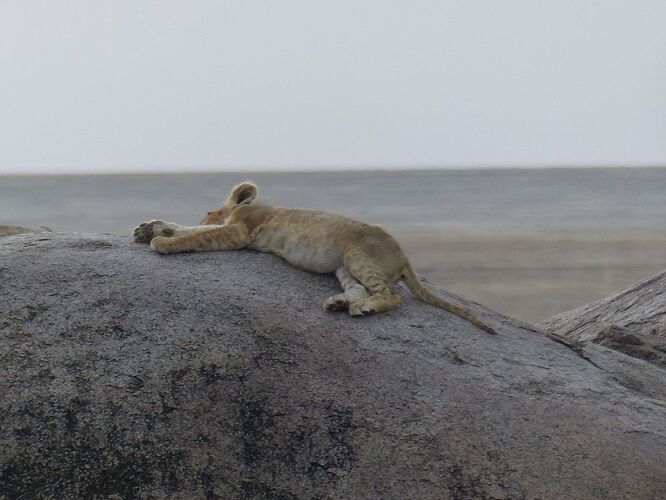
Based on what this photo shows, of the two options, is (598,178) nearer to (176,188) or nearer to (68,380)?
(176,188)

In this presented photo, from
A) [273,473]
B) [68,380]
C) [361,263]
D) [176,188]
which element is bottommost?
[176,188]

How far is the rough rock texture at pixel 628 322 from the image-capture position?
7.32m

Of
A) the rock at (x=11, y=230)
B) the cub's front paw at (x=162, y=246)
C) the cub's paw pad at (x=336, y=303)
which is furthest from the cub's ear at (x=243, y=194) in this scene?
the cub's paw pad at (x=336, y=303)

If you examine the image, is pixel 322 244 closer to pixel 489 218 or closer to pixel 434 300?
pixel 434 300

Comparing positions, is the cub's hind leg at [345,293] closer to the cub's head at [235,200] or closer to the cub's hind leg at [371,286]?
the cub's hind leg at [371,286]

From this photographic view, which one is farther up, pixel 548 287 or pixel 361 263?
pixel 361 263

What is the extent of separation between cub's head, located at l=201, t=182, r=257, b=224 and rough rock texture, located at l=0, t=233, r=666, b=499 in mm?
1014

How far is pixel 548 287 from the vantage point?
17.6 metres

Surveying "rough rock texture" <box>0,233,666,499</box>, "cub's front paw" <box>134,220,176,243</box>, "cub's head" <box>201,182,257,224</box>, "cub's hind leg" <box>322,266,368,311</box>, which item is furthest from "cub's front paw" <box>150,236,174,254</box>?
"cub's hind leg" <box>322,266,368,311</box>

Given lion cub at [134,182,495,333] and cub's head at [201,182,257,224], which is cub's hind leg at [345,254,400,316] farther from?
cub's head at [201,182,257,224]

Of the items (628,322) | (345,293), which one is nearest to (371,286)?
(345,293)

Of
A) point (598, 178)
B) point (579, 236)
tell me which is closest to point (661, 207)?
point (579, 236)

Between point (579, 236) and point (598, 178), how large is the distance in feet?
80.7

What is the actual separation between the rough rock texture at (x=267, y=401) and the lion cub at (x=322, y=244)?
0.20m
